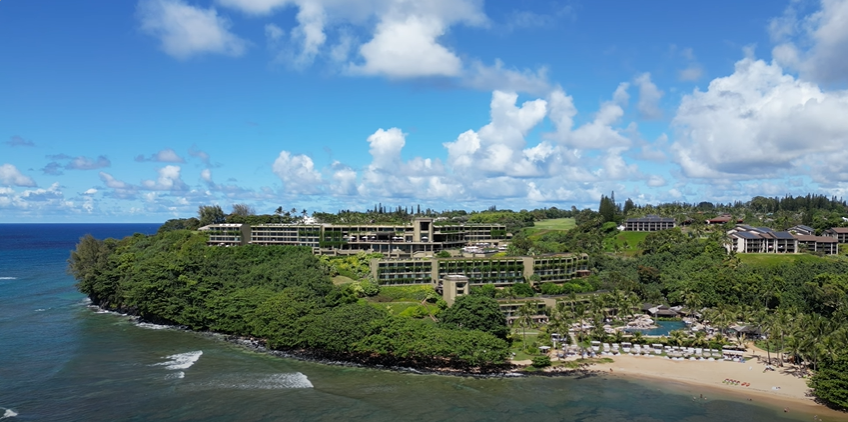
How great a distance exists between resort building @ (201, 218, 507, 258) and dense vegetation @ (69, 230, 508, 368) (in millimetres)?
9395

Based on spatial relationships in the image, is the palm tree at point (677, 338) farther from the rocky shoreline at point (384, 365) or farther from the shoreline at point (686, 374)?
the rocky shoreline at point (384, 365)

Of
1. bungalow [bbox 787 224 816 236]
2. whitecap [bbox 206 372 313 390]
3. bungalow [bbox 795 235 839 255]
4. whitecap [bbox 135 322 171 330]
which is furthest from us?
bungalow [bbox 787 224 816 236]

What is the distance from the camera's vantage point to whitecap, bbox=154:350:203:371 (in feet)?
220

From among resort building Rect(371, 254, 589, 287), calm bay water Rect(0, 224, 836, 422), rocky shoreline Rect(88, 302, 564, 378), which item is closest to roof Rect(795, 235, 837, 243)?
resort building Rect(371, 254, 589, 287)

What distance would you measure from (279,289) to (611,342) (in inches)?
2036

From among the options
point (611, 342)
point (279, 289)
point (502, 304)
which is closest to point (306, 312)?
point (279, 289)

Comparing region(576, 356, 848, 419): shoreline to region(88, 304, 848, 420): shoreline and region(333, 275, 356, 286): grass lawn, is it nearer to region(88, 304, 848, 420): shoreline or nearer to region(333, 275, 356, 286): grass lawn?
region(88, 304, 848, 420): shoreline

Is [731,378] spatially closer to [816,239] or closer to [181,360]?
[181,360]

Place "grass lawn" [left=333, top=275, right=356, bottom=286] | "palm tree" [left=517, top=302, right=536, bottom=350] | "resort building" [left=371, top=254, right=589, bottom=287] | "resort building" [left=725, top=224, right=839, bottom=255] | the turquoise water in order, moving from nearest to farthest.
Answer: "palm tree" [left=517, top=302, right=536, bottom=350] < the turquoise water < "resort building" [left=371, top=254, right=589, bottom=287] < "grass lawn" [left=333, top=275, right=356, bottom=286] < "resort building" [left=725, top=224, right=839, bottom=255]

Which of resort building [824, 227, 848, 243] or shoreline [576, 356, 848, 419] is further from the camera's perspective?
resort building [824, 227, 848, 243]

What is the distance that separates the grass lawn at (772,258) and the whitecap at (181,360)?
106061 millimetres

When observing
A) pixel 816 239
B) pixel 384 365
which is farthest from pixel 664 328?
pixel 816 239

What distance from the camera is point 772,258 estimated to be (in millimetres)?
116750

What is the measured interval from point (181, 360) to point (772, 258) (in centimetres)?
11409
